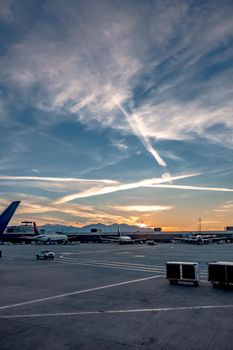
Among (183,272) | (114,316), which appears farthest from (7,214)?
(114,316)

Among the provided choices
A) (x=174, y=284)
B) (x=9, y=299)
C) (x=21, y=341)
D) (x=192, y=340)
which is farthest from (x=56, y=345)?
(x=174, y=284)

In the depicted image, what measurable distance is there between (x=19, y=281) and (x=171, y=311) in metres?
19.1

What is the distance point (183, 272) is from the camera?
1219 inches

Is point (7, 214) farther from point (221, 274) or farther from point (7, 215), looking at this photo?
point (221, 274)

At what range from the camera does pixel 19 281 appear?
3247cm

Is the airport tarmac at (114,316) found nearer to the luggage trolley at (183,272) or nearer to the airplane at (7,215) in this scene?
the luggage trolley at (183,272)

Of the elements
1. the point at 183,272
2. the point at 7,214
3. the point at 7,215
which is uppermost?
the point at 7,214

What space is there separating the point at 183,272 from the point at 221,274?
12.4ft

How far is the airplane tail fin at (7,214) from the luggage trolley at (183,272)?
2115 centimetres

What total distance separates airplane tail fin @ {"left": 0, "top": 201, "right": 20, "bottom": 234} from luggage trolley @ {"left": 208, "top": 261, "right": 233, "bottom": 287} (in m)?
25.4

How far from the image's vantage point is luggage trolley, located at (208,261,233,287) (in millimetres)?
28719

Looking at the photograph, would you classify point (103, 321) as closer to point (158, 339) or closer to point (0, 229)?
point (158, 339)

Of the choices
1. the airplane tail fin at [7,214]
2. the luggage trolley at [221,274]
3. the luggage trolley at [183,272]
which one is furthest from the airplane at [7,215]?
the luggage trolley at [221,274]

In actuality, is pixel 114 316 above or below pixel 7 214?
below
